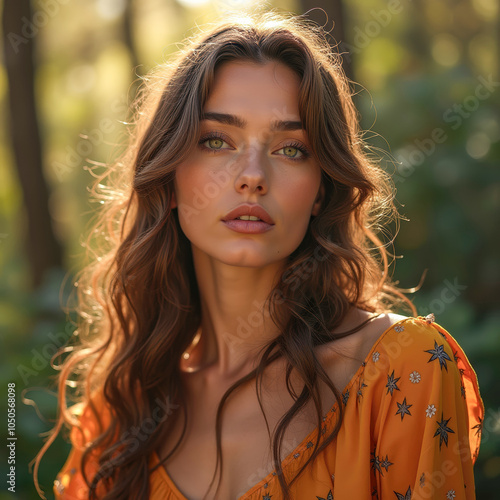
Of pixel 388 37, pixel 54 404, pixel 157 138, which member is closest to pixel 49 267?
pixel 54 404

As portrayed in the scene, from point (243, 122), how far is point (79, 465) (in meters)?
1.57

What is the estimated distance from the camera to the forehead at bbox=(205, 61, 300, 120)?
6.97 ft

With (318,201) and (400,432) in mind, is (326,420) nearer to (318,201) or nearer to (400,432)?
(400,432)

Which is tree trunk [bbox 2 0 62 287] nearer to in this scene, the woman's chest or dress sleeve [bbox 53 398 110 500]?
dress sleeve [bbox 53 398 110 500]

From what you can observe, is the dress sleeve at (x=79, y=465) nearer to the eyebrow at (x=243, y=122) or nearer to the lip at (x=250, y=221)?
the lip at (x=250, y=221)

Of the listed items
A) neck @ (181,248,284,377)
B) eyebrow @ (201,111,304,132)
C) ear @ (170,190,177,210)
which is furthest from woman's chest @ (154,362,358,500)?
eyebrow @ (201,111,304,132)

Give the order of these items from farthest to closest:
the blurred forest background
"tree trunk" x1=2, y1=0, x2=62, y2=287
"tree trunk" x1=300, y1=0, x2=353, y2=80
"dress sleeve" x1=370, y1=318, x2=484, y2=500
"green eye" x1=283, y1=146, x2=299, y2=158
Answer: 1. "tree trunk" x1=2, y1=0, x2=62, y2=287
2. "tree trunk" x1=300, y1=0, x2=353, y2=80
3. the blurred forest background
4. "green eye" x1=283, y1=146, x2=299, y2=158
5. "dress sleeve" x1=370, y1=318, x2=484, y2=500

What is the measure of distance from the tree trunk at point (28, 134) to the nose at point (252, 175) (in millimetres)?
4961

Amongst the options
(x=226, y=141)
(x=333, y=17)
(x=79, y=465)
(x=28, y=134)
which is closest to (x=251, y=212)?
(x=226, y=141)

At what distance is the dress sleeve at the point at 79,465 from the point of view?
8.39ft

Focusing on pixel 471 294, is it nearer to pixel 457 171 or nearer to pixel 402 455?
pixel 457 171

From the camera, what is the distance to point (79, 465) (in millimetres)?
2596

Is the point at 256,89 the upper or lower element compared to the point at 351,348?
upper

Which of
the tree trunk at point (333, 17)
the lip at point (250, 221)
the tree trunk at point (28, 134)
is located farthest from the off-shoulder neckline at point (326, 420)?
the tree trunk at point (28, 134)
